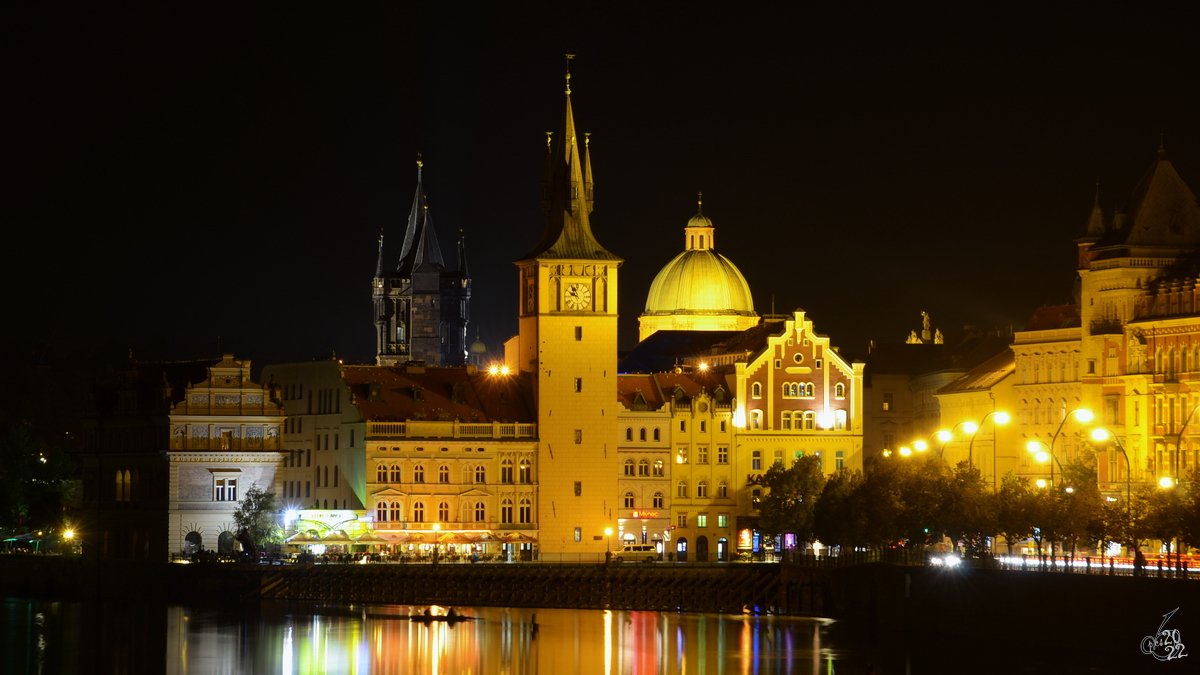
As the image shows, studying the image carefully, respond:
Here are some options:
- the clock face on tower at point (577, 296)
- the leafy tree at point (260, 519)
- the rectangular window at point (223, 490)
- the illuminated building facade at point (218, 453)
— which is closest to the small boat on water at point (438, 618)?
the leafy tree at point (260, 519)

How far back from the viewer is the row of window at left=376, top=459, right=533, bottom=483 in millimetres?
160000

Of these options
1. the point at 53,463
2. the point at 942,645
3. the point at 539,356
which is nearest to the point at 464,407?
the point at 539,356

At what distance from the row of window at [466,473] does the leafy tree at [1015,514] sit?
43364mm

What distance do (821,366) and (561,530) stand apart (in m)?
22.1

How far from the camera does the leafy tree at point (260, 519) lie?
15862 cm

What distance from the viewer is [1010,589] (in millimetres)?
118000

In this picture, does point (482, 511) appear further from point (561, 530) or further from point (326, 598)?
point (326, 598)

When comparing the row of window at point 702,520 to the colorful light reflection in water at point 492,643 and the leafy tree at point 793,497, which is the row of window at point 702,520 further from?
the colorful light reflection in water at point 492,643

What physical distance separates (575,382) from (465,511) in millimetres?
10673

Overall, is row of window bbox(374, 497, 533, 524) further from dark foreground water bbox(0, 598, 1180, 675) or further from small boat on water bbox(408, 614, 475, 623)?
small boat on water bbox(408, 614, 475, 623)

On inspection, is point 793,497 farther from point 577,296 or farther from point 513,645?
point 513,645

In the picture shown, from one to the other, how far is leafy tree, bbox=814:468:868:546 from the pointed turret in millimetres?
23483

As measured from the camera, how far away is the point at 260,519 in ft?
523

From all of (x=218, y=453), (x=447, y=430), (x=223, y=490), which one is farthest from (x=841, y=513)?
(x=218, y=453)
